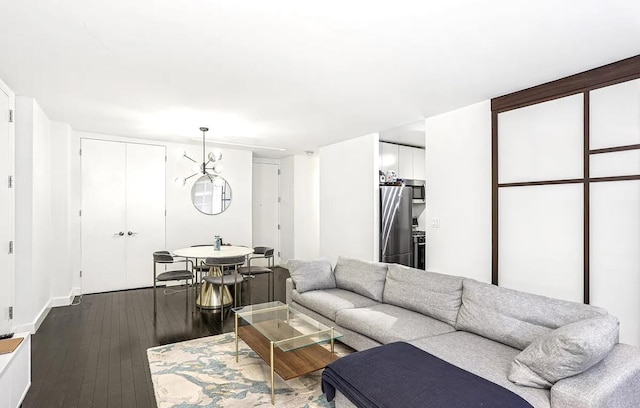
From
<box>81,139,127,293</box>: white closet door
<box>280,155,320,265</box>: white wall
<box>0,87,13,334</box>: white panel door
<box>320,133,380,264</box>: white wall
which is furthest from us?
<box>280,155,320,265</box>: white wall

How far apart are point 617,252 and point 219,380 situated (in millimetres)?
3324

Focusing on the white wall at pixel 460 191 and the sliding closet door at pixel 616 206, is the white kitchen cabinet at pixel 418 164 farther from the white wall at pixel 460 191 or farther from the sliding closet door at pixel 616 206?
the sliding closet door at pixel 616 206

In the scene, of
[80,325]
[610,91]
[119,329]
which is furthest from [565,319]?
[80,325]

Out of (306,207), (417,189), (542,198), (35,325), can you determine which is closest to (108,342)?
(35,325)

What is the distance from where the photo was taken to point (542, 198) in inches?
126

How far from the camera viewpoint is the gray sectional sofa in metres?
1.76

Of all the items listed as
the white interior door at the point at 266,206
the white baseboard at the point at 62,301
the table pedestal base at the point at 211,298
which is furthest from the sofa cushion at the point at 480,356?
the white interior door at the point at 266,206

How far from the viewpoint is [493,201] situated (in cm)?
356

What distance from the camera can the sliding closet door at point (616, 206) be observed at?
2.61 m

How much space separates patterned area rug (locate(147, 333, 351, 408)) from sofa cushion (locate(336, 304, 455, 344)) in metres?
0.37

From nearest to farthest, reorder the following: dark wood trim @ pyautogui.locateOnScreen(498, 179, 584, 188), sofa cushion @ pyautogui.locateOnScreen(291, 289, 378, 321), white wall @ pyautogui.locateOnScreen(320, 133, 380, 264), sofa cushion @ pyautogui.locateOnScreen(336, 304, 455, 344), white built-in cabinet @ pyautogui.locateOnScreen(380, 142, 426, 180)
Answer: sofa cushion @ pyautogui.locateOnScreen(336, 304, 455, 344) → dark wood trim @ pyautogui.locateOnScreen(498, 179, 584, 188) → sofa cushion @ pyautogui.locateOnScreen(291, 289, 378, 321) → white wall @ pyautogui.locateOnScreen(320, 133, 380, 264) → white built-in cabinet @ pyautogui.locateOnScreen(380, 142, 426, 180)

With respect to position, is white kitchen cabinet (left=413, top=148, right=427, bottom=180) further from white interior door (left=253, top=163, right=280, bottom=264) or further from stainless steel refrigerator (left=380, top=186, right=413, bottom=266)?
white interior door (left=253, top=163, right=280, bottom=264)

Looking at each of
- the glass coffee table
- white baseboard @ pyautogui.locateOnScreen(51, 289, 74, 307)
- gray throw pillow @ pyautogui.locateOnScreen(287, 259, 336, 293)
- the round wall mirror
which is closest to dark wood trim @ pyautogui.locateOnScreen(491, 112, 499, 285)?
gray throw pillow @ pyautogui.locateOnScreen(287, 259, 336, 293)

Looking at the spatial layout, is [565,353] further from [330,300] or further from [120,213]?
[120,213]
